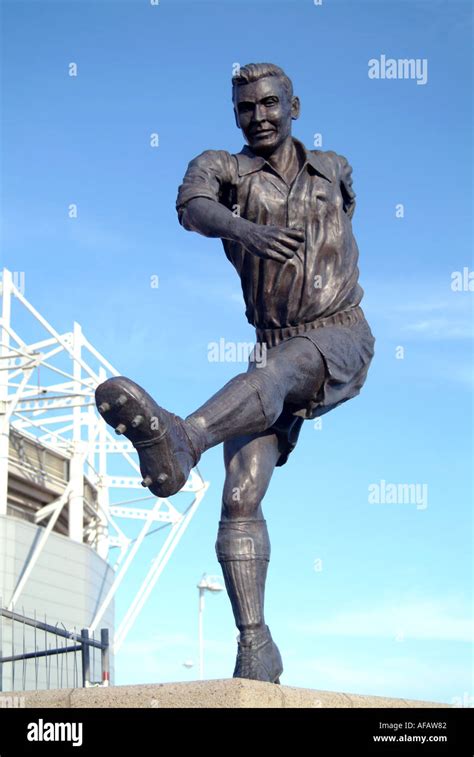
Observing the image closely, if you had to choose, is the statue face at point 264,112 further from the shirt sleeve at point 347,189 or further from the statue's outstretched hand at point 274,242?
the statue's outstretched hand at point 274,242

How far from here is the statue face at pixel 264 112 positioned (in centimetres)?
561

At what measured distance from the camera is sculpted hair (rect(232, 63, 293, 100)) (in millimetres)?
5609

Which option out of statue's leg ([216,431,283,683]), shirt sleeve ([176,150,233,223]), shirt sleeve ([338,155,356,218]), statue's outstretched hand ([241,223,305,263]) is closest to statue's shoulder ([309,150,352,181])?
shirt sleeve ([338,155,356,218])

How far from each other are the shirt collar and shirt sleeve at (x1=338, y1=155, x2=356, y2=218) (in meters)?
0.16

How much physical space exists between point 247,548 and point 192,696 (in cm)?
115

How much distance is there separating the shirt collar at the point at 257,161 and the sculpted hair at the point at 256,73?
14.3 inches

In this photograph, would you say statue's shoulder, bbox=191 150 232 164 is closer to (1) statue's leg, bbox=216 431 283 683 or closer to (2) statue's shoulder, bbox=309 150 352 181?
(2) statue's shoulder, bbox=309 150 352 181

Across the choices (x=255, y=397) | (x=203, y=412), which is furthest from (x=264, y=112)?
(x=203, y=412)

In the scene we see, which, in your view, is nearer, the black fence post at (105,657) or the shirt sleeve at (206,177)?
the shirt sleeve at (206,177)

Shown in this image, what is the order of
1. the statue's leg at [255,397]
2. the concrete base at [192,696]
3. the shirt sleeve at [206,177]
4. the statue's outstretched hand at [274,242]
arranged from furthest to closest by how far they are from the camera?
the shirt sleeve at [206,177], the statue's outstretched hand at [274,242], the statue's leg at [255,397], the concrete base at [192,696]

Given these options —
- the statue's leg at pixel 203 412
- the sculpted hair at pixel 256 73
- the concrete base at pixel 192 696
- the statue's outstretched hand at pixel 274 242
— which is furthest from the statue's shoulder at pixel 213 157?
the concrete base at pixel 192 696

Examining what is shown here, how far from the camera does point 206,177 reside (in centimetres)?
558

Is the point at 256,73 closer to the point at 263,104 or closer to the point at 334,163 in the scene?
the point at 263,104
